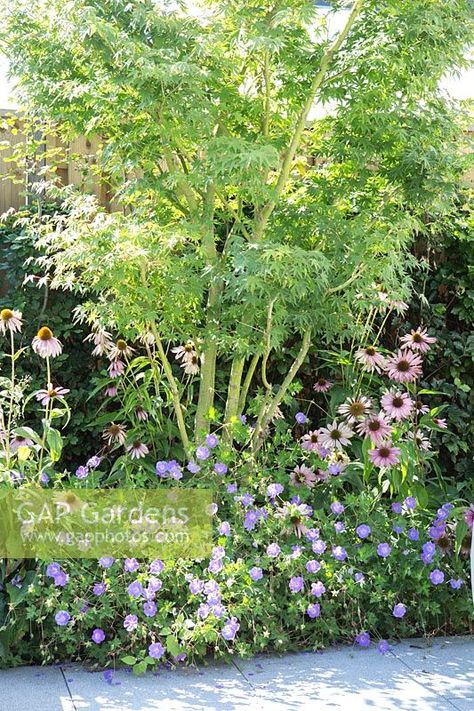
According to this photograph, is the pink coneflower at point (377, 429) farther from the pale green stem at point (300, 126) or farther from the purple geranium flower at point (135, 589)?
the purple geranium flower at point (135, 589)

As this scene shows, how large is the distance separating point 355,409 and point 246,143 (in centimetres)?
122

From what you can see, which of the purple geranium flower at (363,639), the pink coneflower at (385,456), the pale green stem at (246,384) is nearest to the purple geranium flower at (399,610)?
the purple geranium flower at (363,639)

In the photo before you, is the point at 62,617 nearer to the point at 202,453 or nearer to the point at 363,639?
the point at 202,453

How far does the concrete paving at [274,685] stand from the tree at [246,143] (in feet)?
3.62

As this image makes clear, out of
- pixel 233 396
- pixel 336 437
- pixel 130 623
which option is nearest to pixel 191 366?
pixel 233 396

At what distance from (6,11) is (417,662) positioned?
9.01 ft

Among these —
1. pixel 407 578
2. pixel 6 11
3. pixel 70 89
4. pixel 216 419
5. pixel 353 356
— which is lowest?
pixel 407 578

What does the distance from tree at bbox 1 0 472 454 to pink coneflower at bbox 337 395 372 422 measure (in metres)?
0.28

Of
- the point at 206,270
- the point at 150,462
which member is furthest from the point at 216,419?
the point at 206,270

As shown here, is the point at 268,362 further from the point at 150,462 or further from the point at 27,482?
the point at 27,482

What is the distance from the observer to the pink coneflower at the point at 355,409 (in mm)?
3934

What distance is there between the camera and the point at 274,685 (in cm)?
303

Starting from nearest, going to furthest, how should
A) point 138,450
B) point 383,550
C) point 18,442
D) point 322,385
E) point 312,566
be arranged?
point 312,566, point 383,550, point 18,442, point 138,450, point 322,385

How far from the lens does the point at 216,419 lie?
3.84 metres
